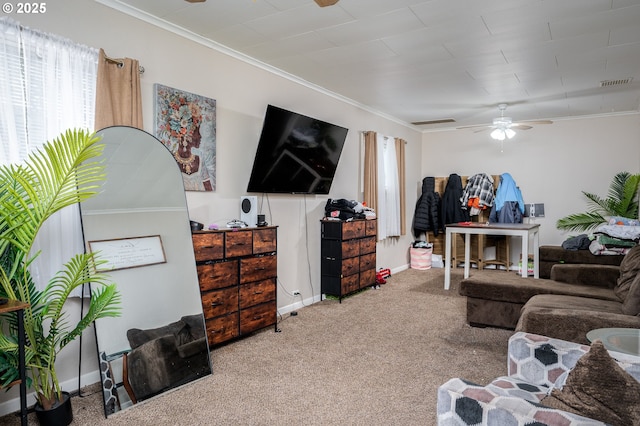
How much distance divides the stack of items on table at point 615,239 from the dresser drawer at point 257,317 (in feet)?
12.5

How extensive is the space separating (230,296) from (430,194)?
4990 mm

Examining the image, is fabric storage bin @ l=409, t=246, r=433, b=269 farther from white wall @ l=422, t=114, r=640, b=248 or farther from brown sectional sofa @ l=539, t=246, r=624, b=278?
brown sectional sofa @ l=539, t=246, r=624, b=278

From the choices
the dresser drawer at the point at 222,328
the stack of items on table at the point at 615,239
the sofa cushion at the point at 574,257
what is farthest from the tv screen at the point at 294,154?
the stack of items on table at the point at 615,239

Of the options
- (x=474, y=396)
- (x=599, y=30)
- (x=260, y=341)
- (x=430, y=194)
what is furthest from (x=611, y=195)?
(x=474, y=396)

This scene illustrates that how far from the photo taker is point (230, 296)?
3.29 metres

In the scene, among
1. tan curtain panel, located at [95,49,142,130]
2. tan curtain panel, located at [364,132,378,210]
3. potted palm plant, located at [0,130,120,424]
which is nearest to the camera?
potted palm plant, located at [0,130,120,424]

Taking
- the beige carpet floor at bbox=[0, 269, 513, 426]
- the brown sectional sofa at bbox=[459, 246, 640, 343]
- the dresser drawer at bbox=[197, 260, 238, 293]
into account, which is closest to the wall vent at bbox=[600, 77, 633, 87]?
the brown sectional sofa at bbox=[459, 246, 640, 343]

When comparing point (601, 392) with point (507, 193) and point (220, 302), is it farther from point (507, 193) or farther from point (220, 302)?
point (507, 193)

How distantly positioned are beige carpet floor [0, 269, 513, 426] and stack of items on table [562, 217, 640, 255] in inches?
72.6

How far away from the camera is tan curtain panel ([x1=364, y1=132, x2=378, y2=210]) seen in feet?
18.7

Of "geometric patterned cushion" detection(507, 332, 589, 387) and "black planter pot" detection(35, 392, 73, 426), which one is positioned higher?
"geometric patterned cushion" detection(507, 332, 589, 387)

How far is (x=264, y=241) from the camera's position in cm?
358

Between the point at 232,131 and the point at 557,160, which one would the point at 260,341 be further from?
the point at 557,160

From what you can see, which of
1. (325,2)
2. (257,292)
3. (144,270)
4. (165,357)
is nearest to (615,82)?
(325,2)
